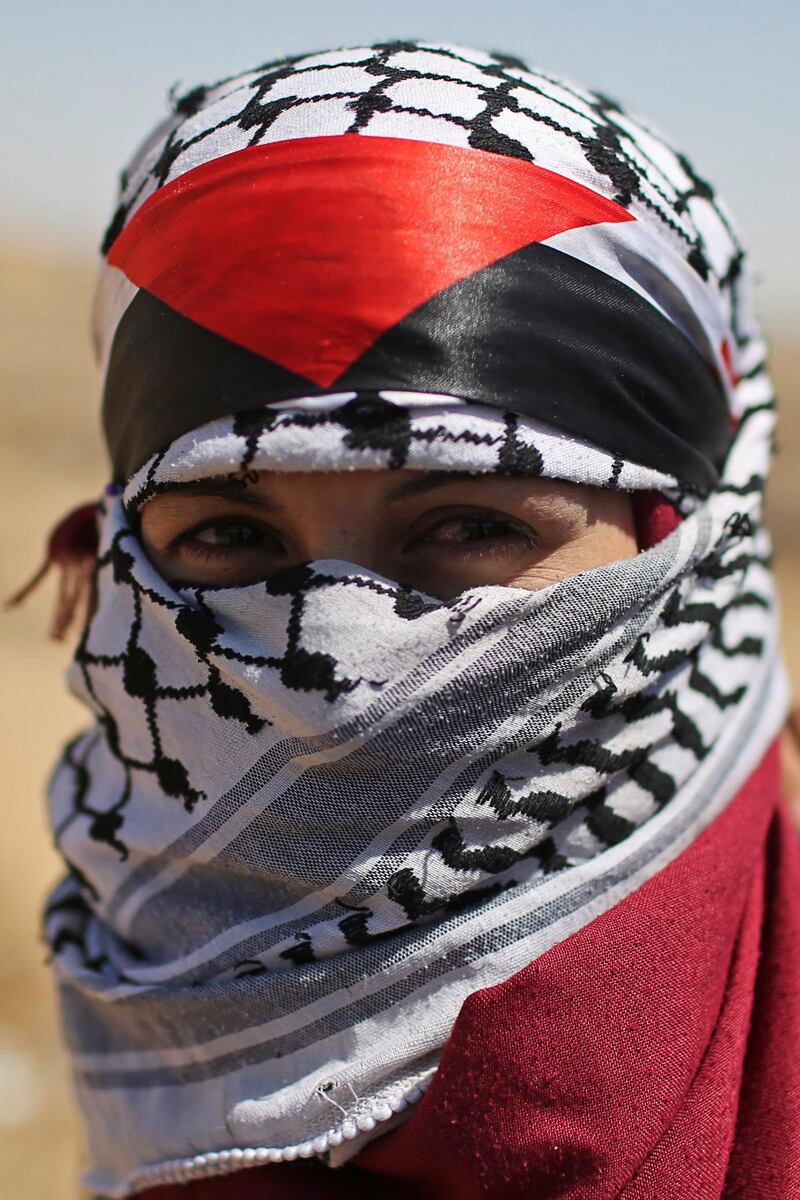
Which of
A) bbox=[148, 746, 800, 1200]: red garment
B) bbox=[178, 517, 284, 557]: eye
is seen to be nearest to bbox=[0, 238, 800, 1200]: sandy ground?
bbox=[148, 746, 800, 1200]: red garment

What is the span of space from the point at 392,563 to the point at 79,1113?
3.83ft

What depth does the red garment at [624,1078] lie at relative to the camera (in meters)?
1.26

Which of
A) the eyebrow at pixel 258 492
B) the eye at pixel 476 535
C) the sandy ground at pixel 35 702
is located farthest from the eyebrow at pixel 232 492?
the sandy ground at pixel 35 702

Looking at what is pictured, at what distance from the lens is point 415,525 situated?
1.41m

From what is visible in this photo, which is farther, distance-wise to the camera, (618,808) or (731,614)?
(731,614)

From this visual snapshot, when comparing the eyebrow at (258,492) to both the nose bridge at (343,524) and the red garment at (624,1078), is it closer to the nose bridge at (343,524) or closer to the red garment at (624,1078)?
the nose bridge at (343,524)

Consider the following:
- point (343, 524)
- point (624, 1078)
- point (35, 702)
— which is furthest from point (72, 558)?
point (35, 702)

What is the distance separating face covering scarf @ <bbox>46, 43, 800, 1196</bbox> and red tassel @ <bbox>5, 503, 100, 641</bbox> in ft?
1.41

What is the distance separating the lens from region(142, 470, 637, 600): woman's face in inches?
54.4

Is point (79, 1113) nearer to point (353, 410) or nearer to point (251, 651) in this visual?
point (251, 651)

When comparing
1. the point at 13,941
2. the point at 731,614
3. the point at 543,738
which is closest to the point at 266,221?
the point at 543,738

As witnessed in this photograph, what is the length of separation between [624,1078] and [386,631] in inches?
23.8

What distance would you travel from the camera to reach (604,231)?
1498mm

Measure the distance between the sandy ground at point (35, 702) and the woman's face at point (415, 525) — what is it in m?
2.66
